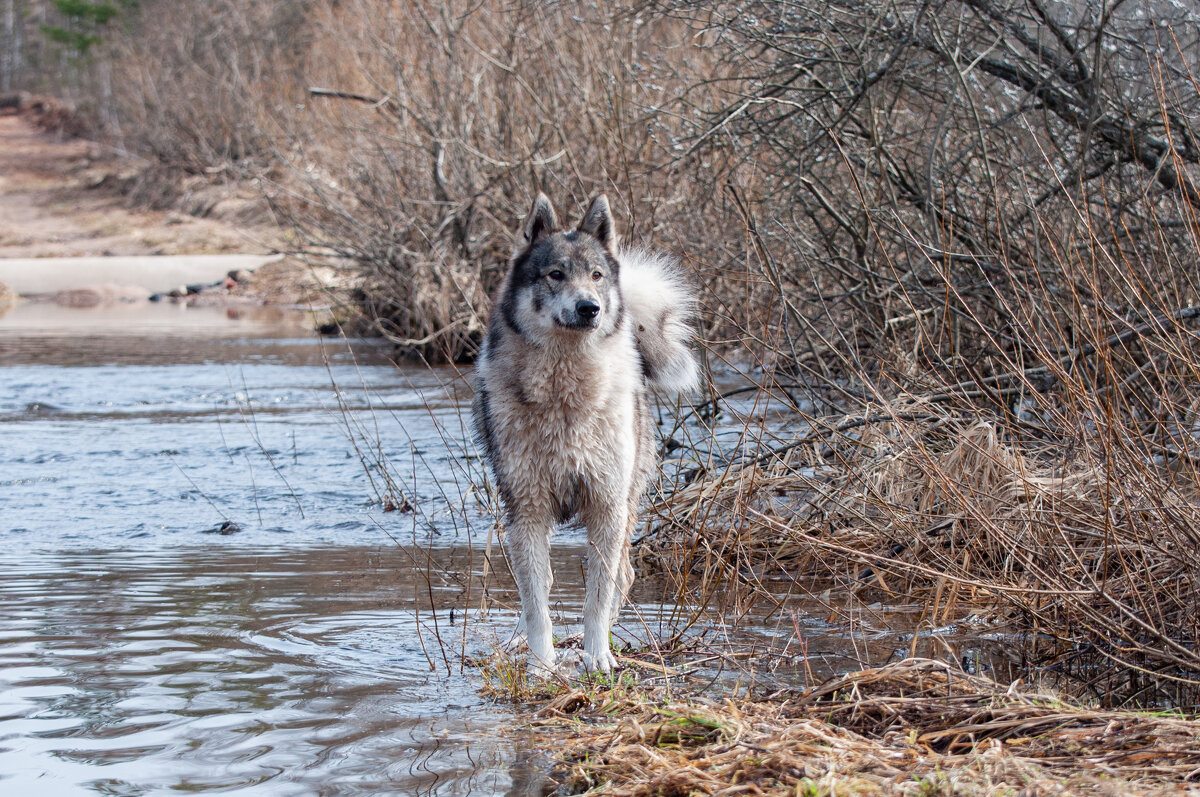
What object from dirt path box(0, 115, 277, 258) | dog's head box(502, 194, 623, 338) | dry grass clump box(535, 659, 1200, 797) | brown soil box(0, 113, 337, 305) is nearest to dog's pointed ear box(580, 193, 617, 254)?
dog's head box(502, 194, 623, 338)

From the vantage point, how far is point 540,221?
16.3 ft

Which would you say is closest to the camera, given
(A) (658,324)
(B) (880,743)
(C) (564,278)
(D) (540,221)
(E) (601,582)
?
(B) (880,743)

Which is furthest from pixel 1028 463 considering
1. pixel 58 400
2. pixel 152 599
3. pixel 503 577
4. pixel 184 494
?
pixel 58 400

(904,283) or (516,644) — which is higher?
(904,283)

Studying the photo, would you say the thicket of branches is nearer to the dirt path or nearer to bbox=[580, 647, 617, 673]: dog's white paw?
bbox=[580, 647, 617, 673]: dog's white paw

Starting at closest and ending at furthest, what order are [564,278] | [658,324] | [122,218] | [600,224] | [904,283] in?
[564,278] → [600,224] → [658,324] → [904,283] → [122,218]

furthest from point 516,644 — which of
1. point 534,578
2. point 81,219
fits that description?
point 81,219

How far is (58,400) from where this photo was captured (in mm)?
11914

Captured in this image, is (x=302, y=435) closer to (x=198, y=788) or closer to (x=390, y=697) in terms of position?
(x=390, y=697)

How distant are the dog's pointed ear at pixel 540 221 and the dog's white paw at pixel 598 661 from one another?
1661 millimetres

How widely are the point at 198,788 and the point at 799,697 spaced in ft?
5.68

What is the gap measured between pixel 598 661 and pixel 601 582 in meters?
0.29

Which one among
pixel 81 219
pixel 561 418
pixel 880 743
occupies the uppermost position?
pixel 81 219

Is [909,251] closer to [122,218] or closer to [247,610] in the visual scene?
[247,610]
